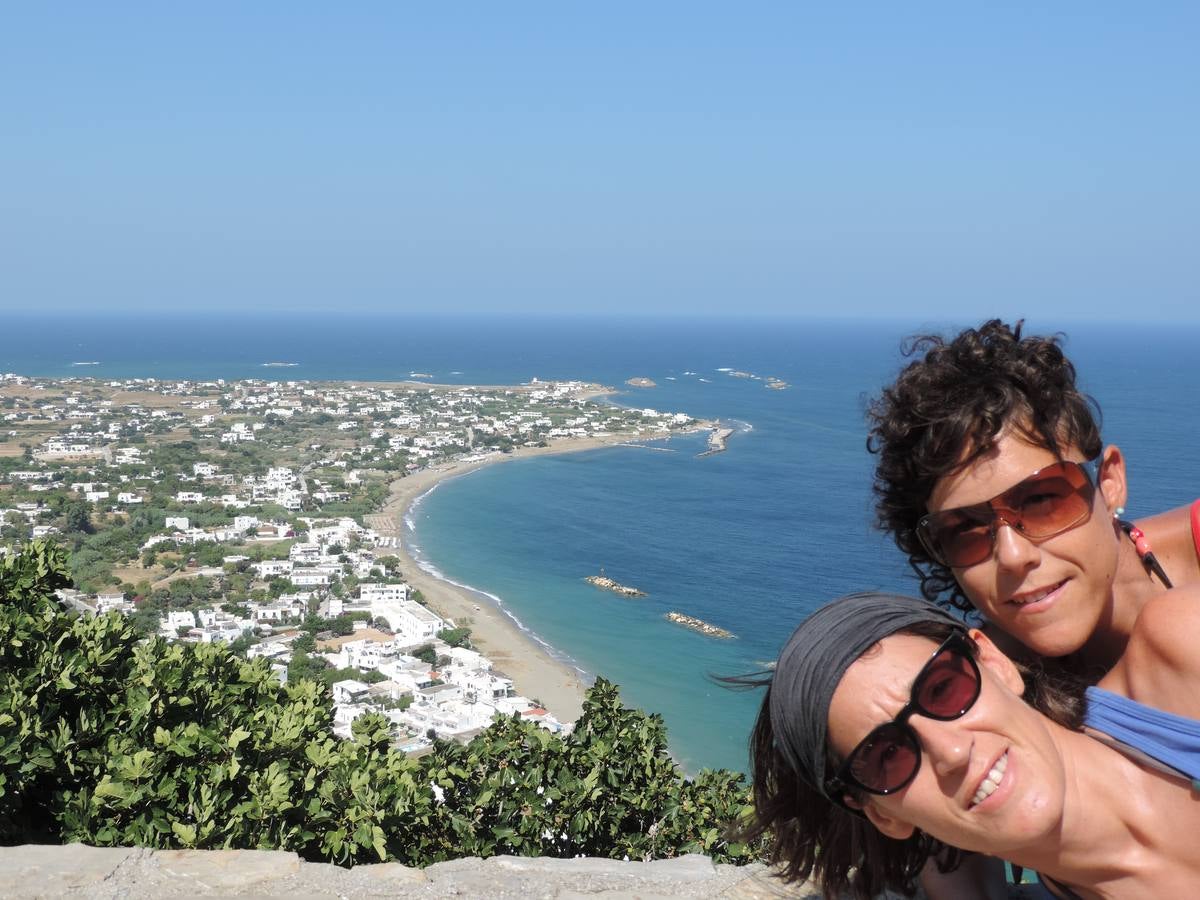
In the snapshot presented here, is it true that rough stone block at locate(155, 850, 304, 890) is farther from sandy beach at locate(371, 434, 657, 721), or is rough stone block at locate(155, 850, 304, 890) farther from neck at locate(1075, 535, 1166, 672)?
sandy beach at locate(371, 434, 657, 721)

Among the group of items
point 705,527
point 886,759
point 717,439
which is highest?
point 886,759

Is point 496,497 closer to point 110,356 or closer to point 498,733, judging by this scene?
point 498,733

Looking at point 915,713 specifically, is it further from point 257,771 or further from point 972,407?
point 257,771

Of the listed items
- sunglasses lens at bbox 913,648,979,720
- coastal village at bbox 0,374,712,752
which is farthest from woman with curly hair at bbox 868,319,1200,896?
coastal village at bbox 0,374,712,752

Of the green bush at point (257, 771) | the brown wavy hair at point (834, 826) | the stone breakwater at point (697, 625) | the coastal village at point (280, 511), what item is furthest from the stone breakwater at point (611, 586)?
the brown wavy hair at point (834, 826)

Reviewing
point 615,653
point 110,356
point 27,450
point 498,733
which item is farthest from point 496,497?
point 110,356

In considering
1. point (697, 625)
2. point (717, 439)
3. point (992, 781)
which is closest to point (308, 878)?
point (992, 781)

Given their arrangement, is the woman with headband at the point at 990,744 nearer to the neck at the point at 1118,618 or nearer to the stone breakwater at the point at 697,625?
the neck at the point at 1118,618
